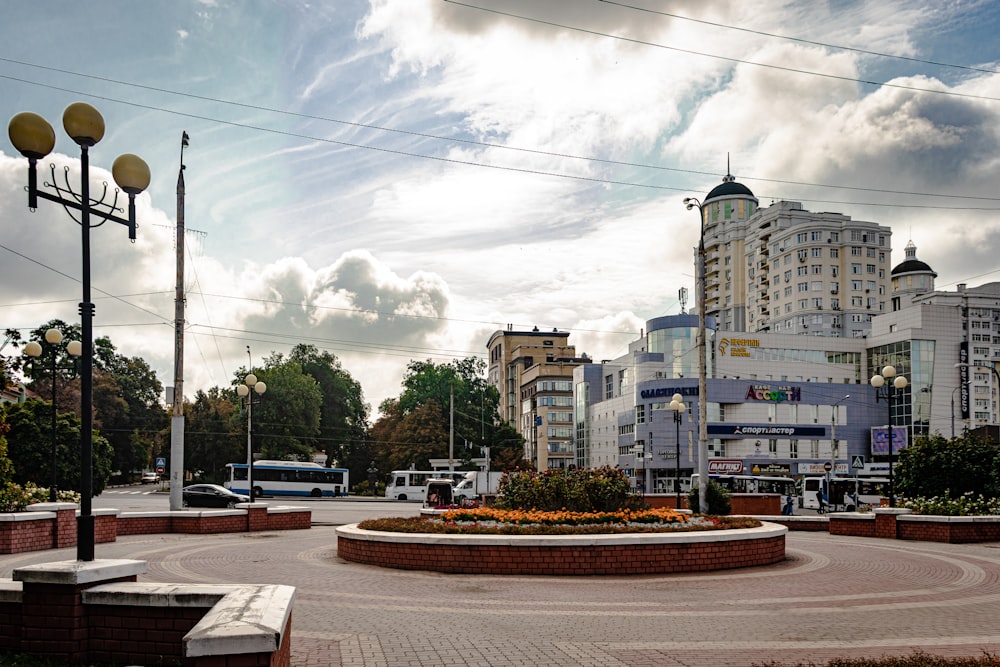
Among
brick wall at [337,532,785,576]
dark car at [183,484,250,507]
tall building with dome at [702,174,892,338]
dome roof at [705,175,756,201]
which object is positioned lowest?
dark car at [183,484,250,507]

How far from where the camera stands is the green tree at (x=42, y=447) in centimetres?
4325

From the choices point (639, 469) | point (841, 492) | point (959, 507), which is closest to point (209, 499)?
point (959, 507)

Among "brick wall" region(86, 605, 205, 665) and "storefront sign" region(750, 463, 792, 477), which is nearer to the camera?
"brick wall" region(86, 605, 205, 665)

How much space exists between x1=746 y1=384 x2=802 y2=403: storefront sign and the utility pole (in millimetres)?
61819

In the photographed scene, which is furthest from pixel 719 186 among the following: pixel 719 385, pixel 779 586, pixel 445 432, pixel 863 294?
pixel 779 586

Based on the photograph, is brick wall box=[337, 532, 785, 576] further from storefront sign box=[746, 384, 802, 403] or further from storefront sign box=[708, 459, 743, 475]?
storefront sign box=[746, 384, 802, 403]

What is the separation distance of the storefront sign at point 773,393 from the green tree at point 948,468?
47.5 m

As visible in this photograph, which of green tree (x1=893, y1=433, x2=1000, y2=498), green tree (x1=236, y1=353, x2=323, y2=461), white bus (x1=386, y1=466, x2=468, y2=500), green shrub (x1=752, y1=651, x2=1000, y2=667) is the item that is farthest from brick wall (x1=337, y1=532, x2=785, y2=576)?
green tree (x1=236, y1=353, x2=323, y2=461)

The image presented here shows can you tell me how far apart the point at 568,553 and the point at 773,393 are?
68.9 m

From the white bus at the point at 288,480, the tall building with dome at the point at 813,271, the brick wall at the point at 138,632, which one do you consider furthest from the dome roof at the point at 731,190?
the brick wall at the point at 138,632

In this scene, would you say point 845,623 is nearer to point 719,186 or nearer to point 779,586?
point 779,586

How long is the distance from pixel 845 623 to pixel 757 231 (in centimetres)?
11998

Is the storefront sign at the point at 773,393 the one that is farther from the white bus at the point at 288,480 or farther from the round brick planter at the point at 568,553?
the round brick planter at the point at 568,553

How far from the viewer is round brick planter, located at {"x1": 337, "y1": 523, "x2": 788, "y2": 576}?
1456 cm
